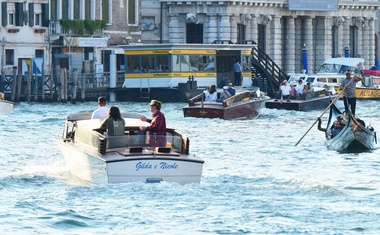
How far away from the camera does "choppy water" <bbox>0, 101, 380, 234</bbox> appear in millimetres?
23359

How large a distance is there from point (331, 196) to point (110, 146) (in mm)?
3753

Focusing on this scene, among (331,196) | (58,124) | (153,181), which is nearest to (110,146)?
(153,181)

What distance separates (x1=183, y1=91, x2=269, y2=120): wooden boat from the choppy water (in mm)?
10441

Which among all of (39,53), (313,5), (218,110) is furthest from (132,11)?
(218,110)

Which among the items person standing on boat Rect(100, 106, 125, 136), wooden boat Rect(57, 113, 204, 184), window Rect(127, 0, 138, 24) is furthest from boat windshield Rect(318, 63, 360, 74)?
person standing on boat Rect(100, 106, 125, 136)

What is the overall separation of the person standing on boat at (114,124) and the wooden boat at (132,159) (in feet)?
0.50

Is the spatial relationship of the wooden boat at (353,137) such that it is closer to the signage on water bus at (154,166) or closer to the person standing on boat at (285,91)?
the signage on water bus at (154,166)

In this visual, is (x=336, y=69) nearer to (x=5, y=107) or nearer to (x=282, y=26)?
(x=282, y=26)

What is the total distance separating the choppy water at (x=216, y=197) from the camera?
2336 cm

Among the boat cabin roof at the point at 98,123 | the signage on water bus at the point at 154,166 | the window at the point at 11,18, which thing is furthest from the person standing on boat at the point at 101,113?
the window at the point at 11,18

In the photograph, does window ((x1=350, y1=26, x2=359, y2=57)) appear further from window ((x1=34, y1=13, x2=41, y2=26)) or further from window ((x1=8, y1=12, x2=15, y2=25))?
window ((x1=8, y1=12, x2=15, y2=25))

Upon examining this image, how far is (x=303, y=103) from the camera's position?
178ft

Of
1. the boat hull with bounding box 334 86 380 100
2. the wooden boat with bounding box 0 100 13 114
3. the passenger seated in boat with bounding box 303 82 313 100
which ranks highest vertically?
the passenger seated in boat with bounding box 303 82 313 100

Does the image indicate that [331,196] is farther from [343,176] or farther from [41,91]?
[41,91]
